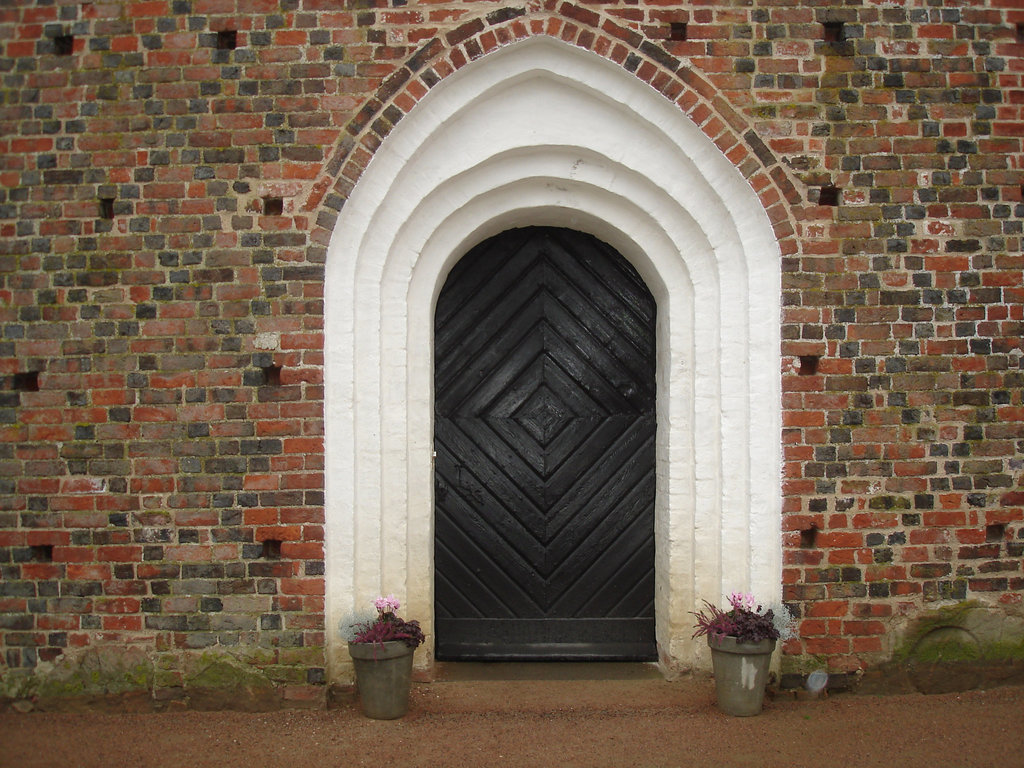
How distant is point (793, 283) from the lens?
14.4 ft

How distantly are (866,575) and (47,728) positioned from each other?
169 inches

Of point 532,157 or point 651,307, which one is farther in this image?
point 651,307

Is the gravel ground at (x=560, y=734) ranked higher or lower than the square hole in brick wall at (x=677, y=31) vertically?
lower

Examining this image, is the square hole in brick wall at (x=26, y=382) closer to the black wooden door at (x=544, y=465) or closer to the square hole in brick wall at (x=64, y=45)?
the square hole in brick wall at (x=64, y=45)

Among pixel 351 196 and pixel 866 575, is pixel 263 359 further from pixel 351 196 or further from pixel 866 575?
pixel 866 575

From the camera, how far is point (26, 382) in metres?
4.43

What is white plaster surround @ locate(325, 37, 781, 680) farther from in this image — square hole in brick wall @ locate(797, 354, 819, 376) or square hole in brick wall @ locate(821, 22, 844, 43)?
square hole in brick wall @ locate(821, 22, 844, 43)

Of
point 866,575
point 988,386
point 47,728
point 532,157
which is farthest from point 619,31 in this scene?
point 47,728

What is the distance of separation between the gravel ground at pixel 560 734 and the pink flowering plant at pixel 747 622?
416 mm

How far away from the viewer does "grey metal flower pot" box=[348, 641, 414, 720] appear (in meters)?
4.11

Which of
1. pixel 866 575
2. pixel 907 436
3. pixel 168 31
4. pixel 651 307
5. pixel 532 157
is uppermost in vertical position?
pixel 168 31

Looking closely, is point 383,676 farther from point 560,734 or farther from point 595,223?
point 595,223

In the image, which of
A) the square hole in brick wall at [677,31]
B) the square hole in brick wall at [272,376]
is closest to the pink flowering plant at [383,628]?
the square hole in brick wall at [272,376]

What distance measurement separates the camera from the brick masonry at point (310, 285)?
4.34 m
